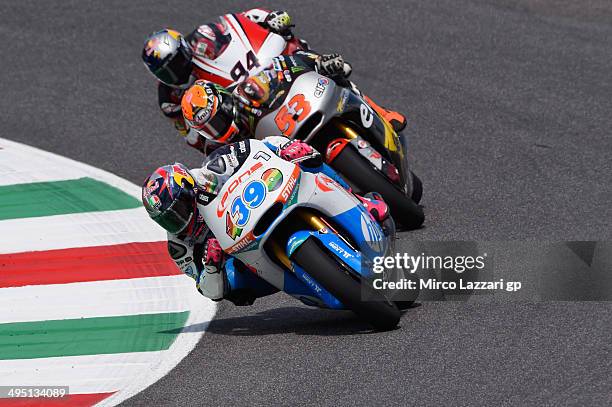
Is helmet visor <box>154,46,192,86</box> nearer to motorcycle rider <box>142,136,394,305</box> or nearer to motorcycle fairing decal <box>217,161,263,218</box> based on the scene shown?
motorcycle rider <box>142,136,394,305</box>

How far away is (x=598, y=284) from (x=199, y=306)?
9.48 ft

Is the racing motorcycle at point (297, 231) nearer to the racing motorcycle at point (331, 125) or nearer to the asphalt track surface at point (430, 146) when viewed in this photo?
the asphalt track surface at point (430, 146)

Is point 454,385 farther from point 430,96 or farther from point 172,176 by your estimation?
point 430,96

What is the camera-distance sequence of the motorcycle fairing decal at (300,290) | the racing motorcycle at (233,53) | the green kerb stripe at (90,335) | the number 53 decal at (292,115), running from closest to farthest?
the motorcycle fairing decal at (300,290), the green kerb stripe at (90,335), the number 53 decal at (292,115), the racing motorcycle at (233,53)

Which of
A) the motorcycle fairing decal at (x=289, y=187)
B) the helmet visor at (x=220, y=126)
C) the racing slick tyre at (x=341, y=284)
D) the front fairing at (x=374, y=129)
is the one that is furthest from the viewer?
the front fairing at (x=374, y=129)

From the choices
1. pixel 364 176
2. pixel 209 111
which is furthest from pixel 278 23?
pixel 209 111

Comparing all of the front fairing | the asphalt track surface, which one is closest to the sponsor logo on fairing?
the front fairing

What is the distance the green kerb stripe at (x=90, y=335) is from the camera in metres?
8.37

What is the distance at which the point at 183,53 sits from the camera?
10.7 metres

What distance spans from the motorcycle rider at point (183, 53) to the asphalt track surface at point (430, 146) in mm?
1339

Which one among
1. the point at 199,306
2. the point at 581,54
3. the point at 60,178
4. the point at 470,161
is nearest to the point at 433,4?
the point at 581,54

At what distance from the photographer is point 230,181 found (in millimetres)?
7965

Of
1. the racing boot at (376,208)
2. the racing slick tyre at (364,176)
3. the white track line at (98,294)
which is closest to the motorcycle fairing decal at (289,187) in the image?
the racing boot at (376,208)

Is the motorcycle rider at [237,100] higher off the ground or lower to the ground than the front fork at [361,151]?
higher
